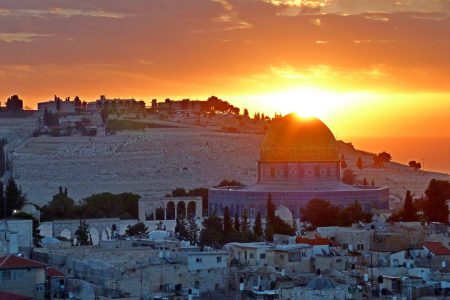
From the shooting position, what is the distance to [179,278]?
35.1m

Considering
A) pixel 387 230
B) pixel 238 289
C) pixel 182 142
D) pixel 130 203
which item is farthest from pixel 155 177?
pixel 238 289

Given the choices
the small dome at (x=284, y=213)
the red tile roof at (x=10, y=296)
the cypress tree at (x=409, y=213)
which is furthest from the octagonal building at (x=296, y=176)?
the red tile roof at (x=10, y=296)

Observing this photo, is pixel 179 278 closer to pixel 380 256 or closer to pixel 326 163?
pixel 380 256

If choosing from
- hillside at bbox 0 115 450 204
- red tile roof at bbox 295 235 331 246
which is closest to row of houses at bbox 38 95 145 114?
hillside at bbox 0 115 450 204

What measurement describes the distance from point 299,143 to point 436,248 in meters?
24.1

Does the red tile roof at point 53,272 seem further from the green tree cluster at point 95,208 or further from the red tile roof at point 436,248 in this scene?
the green tree cluster at point 95,208

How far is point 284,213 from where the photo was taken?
58.6 meters

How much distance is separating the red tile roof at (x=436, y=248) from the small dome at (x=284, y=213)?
15.3m

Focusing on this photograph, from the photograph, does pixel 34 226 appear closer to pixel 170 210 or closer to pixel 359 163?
pixel 170 210

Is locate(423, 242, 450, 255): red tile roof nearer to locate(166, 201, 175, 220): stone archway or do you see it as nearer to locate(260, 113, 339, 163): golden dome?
locate(260, 113, 339, 163): golden dome

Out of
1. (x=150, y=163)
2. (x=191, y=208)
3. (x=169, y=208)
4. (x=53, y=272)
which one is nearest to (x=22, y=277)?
(x=53, y=272)

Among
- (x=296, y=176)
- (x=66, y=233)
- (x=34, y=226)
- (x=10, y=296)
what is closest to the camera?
(x=10, y=296)

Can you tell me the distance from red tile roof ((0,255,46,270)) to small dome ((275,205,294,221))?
75.9ft

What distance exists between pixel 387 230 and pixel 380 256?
4308 mm
